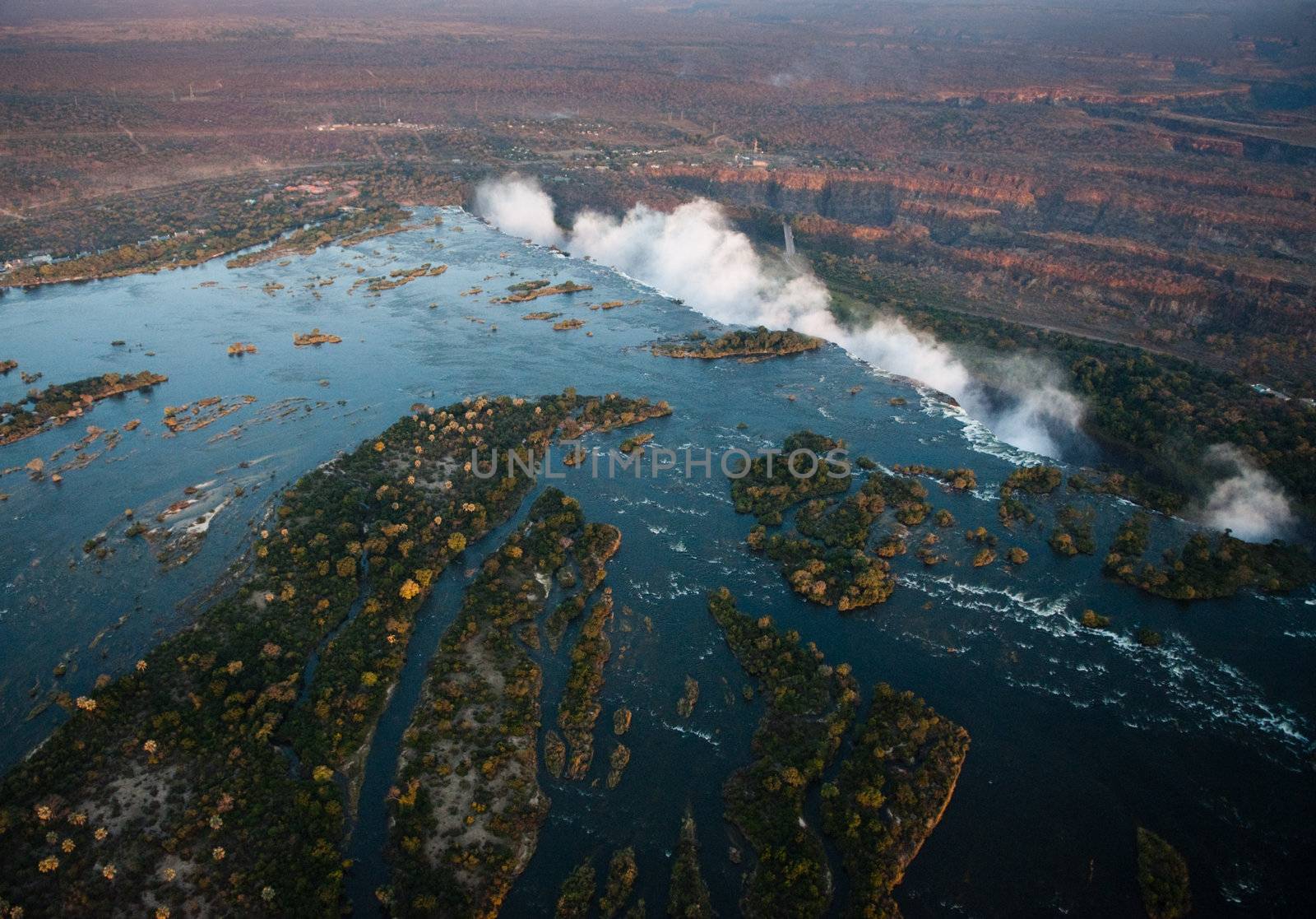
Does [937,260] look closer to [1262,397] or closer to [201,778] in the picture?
[1262,397]

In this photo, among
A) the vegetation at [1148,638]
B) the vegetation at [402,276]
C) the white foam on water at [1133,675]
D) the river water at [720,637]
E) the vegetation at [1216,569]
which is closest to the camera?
the river water at [720,637]

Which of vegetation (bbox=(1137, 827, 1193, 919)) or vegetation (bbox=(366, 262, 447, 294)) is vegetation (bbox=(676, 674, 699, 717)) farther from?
vegetation (bbox=(366, 262, 447, 294))

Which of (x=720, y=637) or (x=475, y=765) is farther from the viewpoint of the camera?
(x=720, y=637)

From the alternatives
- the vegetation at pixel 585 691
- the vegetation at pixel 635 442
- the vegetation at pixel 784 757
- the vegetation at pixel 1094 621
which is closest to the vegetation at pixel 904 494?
the vegetation at pixel 1094 621

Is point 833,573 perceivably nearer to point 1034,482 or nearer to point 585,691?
point 585,691

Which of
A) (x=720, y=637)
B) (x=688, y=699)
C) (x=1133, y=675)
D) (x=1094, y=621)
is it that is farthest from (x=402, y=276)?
(x=1133, y=675)

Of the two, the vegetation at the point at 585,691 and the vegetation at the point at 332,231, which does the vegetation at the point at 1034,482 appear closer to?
the vegetation at the point at 585,691
